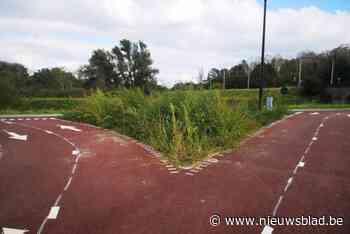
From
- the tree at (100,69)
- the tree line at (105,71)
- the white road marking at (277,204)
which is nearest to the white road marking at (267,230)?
the white road marking at (277,204)

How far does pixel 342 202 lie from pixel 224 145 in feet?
13.8

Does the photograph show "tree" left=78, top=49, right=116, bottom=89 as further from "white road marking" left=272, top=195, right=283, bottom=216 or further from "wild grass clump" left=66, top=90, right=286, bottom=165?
"white road marking" left=272, top=195, right=283, bottom=216

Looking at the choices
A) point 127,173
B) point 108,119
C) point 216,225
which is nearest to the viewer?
point 216,225

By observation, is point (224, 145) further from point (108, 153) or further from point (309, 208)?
point (309, 208)

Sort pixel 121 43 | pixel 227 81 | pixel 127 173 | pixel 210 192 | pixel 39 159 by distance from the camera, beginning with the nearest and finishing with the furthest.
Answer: pixel 210 192 → pixel 127 173 → pixel 39 159 → pixel 227 81 → pixel 121 43

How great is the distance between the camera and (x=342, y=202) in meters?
4.70

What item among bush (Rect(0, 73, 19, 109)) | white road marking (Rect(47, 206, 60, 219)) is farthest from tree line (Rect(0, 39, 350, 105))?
white road marking (Rect(47, 206, 60, 219))

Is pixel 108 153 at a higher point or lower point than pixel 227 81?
lower

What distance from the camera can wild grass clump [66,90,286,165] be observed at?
311 inches

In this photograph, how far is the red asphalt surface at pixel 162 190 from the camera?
4051mm

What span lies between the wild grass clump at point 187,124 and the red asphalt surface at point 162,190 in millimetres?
622

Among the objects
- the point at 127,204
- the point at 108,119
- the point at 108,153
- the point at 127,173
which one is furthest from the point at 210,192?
the point at 108,119

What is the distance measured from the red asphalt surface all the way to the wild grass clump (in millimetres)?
622

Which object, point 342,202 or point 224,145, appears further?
point 224,145
